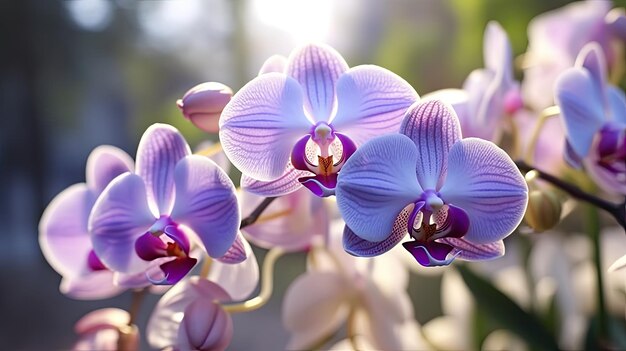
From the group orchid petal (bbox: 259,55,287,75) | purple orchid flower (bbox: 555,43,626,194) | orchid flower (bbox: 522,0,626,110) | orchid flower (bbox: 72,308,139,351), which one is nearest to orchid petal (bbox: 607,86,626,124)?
purple orchid flower (bbox: 555,43,626,194)

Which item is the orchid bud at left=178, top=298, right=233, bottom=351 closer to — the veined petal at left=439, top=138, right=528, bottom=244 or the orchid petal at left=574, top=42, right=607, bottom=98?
the veined petal at left=439, top=138, right=528, bottom=244

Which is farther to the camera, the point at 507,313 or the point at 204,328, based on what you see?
the point at 507,313

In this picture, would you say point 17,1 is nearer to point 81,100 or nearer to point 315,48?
point 81,100

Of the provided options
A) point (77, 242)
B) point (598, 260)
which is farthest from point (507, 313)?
point (77, 242)

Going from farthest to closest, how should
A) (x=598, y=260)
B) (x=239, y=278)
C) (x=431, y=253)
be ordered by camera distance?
(x=598, y=260), (x=239, y=278), (x=431, y=253)

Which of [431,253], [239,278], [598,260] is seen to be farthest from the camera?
[598,260]

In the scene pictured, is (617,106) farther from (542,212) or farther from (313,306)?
(313,306)
